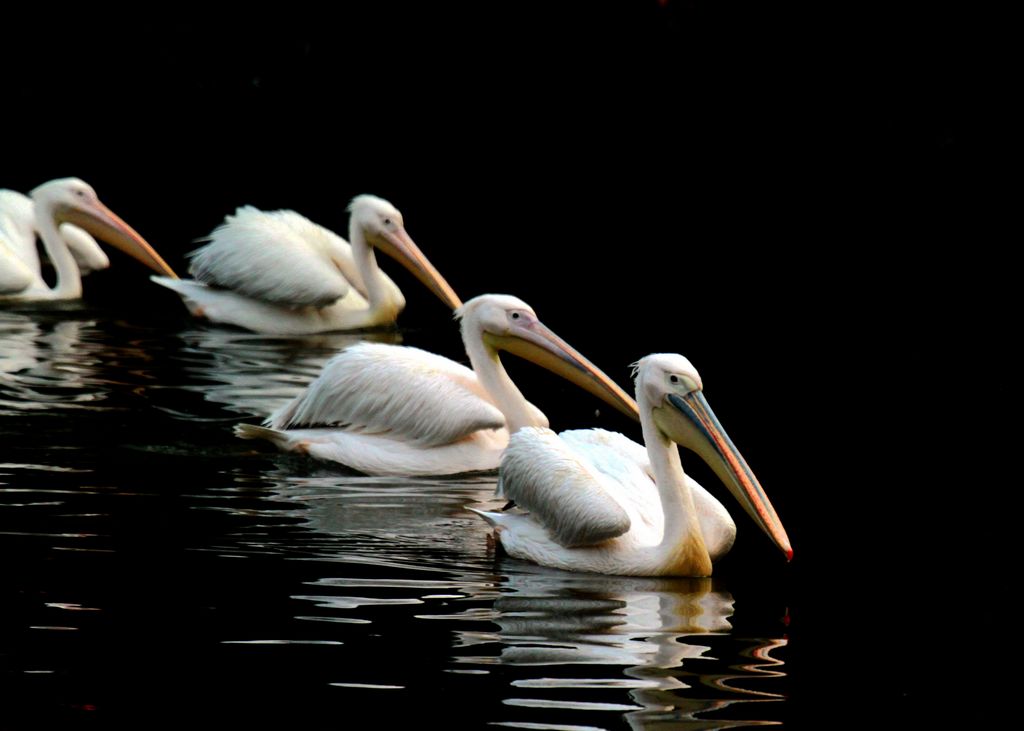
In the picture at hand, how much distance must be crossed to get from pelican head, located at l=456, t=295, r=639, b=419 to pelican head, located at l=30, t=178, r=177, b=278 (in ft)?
13.2

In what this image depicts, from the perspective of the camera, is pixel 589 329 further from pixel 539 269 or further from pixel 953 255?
pixel 953 255

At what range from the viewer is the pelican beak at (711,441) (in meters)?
5.30

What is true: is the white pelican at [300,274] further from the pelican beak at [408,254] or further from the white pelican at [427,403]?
the white pelican at [427,403]

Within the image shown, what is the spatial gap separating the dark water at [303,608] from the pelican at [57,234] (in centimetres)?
314

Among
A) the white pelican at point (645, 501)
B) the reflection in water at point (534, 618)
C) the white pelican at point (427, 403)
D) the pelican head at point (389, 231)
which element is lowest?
the reflection in water at point (534, 618)

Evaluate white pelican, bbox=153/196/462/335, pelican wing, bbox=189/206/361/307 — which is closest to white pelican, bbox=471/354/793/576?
white pelican, bbox=153/196/462/335

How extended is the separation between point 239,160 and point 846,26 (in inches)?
237

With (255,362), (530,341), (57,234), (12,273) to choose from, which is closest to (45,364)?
(255,362)

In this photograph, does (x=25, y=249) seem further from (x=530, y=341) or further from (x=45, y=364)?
(x=530, y=341)

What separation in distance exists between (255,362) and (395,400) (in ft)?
7.52

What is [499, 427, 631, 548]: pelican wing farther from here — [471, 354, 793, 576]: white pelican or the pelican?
the pelican

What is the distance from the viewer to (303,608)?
476 centimetres

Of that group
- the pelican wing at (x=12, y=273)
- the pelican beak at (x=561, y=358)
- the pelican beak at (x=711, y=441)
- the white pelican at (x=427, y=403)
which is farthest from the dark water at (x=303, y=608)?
the pelican wing at (x=12, y=273)

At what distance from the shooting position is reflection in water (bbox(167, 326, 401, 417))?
26.1ft
